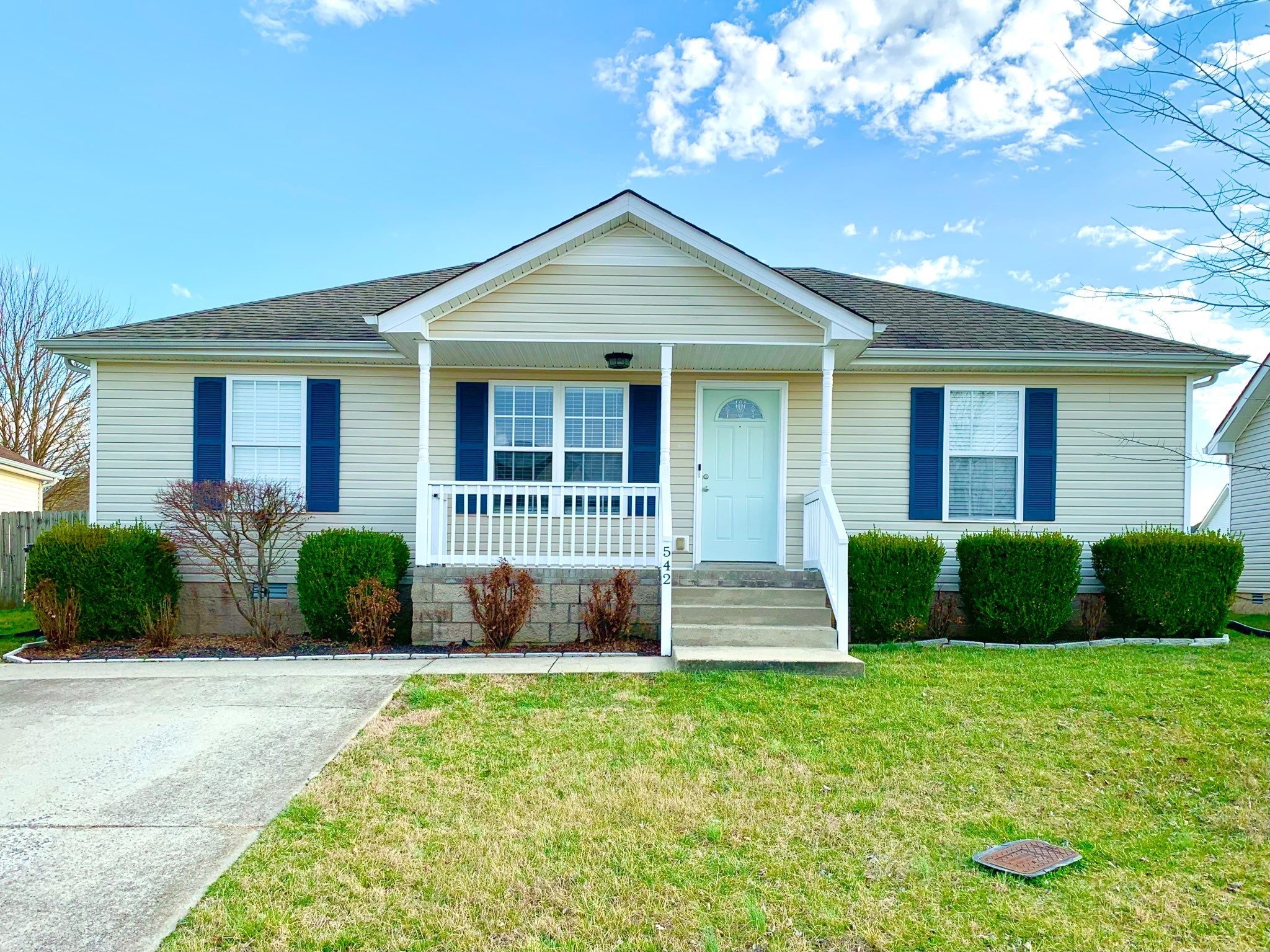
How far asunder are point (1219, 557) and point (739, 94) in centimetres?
895

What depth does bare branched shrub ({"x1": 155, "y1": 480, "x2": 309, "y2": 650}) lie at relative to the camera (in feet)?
25.9

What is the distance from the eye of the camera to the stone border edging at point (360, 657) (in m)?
7.21

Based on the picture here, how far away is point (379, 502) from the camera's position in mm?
9305

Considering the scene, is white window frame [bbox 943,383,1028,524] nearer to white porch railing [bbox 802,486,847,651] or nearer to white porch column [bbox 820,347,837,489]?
white porch railing [bbox 802,486,847,651]

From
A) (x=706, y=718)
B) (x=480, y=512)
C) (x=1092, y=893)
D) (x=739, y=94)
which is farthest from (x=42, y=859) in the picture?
(x=739, y=94)

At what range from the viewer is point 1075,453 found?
9.30m

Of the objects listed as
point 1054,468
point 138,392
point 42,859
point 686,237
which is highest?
point 686,237

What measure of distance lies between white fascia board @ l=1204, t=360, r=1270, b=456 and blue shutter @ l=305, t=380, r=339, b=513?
1362cm

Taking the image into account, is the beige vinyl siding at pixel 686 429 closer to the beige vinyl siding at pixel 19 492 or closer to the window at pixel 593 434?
the window at pixel 593 434

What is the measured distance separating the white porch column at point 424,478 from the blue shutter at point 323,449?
177 centimetres

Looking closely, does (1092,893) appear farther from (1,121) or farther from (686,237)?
(1,121)

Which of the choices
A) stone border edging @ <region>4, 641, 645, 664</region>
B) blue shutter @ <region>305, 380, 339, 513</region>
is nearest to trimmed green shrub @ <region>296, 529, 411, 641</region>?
stone border edging @ <region>4, 641, 645, 664</region>

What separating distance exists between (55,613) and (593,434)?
19.3 feet

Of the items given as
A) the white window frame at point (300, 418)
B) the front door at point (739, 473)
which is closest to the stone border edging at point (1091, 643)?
the front door at point (739, 473)
